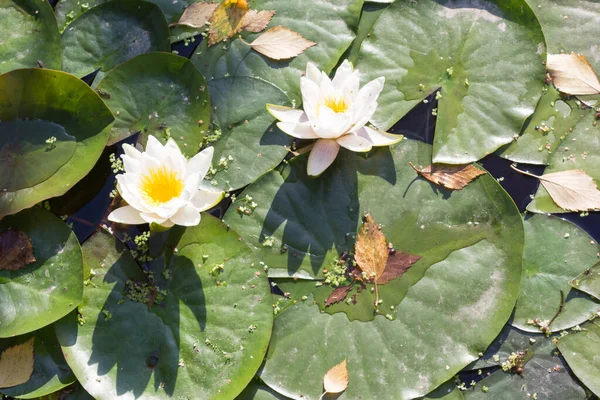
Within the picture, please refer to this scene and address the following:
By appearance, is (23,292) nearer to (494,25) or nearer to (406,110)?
(406,110)

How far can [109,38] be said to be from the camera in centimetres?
243

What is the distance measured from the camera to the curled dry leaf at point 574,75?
2.49 meters

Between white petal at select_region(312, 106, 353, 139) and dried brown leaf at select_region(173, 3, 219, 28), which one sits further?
dried brown leaf at select_region(173, 3, 219, 28)

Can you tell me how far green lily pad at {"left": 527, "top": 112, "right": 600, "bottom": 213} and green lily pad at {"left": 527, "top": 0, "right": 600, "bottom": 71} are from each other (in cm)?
35

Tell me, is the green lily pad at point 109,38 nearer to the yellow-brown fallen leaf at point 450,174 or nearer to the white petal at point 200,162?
the white petal at point 200,162

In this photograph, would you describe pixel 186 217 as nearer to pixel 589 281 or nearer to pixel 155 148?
pixel 155 148

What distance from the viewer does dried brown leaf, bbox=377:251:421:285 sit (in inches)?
90.6

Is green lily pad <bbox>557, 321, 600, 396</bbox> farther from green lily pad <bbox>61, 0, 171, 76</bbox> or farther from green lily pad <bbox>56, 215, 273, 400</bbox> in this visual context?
green lily pad <bbox>61, 0, 171, 76</bbox>

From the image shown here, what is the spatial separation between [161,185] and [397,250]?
1.09 m

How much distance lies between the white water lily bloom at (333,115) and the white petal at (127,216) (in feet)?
2.41

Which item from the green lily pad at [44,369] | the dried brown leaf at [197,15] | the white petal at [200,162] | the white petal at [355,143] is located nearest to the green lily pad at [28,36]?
the dried brown leaf at [197,15]

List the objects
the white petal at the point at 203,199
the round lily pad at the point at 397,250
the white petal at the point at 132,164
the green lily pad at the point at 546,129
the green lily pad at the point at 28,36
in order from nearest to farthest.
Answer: the white petal at the point at 132,164, the white petal at the point at 203,199, the round lily pad at the point at 397,250, the green lily pad at the point at 28,36, the green lily pad at the point at 546,129

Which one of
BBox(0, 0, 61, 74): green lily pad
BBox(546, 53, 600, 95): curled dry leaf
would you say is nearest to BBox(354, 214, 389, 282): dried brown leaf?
BBox(546, 53, 600, 95): curled dry leaf

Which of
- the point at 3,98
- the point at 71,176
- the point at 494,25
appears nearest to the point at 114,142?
the point at 71,176
